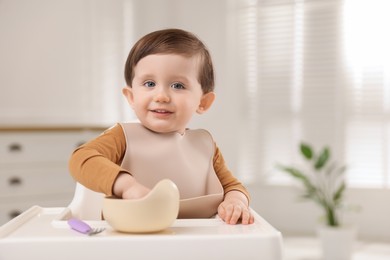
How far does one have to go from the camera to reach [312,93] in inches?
177

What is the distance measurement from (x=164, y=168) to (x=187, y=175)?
0.05 meters

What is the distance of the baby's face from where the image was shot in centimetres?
93

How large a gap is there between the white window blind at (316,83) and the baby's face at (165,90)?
3.63 m

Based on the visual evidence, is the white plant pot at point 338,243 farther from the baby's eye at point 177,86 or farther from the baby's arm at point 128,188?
the baby's arm at point 128,188

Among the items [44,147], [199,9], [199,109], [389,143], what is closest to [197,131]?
[199,109]

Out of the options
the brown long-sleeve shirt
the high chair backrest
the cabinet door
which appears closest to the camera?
the brown long-sleeve shirt

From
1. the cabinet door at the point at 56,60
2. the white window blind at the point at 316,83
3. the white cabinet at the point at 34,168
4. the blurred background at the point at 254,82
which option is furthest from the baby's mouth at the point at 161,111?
the white window blind at the point at 316,83

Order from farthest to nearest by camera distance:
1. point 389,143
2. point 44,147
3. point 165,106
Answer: point 389,143
point 44,147
point 165,106

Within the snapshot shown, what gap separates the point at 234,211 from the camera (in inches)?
33.8

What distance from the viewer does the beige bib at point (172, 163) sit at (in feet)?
3.18

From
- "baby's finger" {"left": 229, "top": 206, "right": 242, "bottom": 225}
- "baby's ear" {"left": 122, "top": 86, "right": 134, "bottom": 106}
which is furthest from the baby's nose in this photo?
"baby's finger" {"left": 229, "top": 206, "right": 242, "bottom": 225}

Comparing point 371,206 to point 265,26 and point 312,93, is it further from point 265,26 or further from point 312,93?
point 265,26

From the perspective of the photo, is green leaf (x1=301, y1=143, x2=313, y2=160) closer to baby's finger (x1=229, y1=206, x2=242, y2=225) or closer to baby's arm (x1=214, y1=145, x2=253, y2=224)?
baby's arm (x1=214, y1=145, x2=253, y2=224)

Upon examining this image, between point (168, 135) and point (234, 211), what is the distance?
8.6 inches
